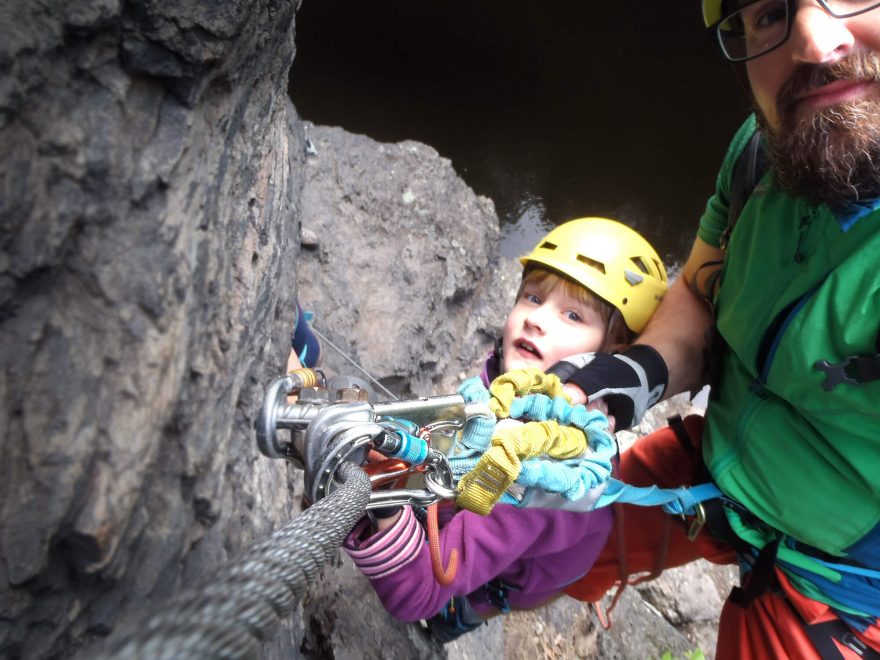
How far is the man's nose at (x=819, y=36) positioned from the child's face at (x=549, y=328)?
3.88ft

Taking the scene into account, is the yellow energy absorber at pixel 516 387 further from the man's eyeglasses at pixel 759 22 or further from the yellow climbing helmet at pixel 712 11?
the yellow climbing helmet at pixel 712 11

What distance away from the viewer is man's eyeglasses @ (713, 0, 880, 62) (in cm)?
133

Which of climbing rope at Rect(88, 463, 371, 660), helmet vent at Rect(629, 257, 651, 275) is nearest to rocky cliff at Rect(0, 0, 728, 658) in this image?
climbing rope at Rect(88, 463, 371, 660)

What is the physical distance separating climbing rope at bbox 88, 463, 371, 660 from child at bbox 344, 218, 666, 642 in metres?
0.69

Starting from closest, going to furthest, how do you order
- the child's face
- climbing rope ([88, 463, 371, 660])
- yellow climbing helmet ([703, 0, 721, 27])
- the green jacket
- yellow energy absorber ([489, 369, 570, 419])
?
climbing rope ([88, 463, 371, 660]), the green jacket, yellow energy absorber ([489, 369, 570, 419]), yellow climbing helmet ([703, 0, 721, 27]), the child's face

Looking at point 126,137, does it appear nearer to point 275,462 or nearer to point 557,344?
point 275,462

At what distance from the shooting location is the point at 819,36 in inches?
52.5

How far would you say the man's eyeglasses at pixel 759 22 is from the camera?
1.33 m

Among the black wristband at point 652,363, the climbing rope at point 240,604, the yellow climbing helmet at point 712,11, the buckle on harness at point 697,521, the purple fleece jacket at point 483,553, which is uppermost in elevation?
the yellow climbing helmet at point 712,11

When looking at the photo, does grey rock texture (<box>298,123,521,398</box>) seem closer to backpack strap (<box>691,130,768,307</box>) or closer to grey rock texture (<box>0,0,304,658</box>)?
backpack strap (<box>691,130,768,307</box>)

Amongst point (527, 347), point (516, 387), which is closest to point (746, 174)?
point (527, 347)

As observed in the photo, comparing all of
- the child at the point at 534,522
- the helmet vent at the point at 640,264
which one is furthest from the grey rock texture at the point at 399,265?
the helmet vent at the point at 640,264

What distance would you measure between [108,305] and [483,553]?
1.29 meters

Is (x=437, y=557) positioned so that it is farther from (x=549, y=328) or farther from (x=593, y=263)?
(x=593, y=263)
